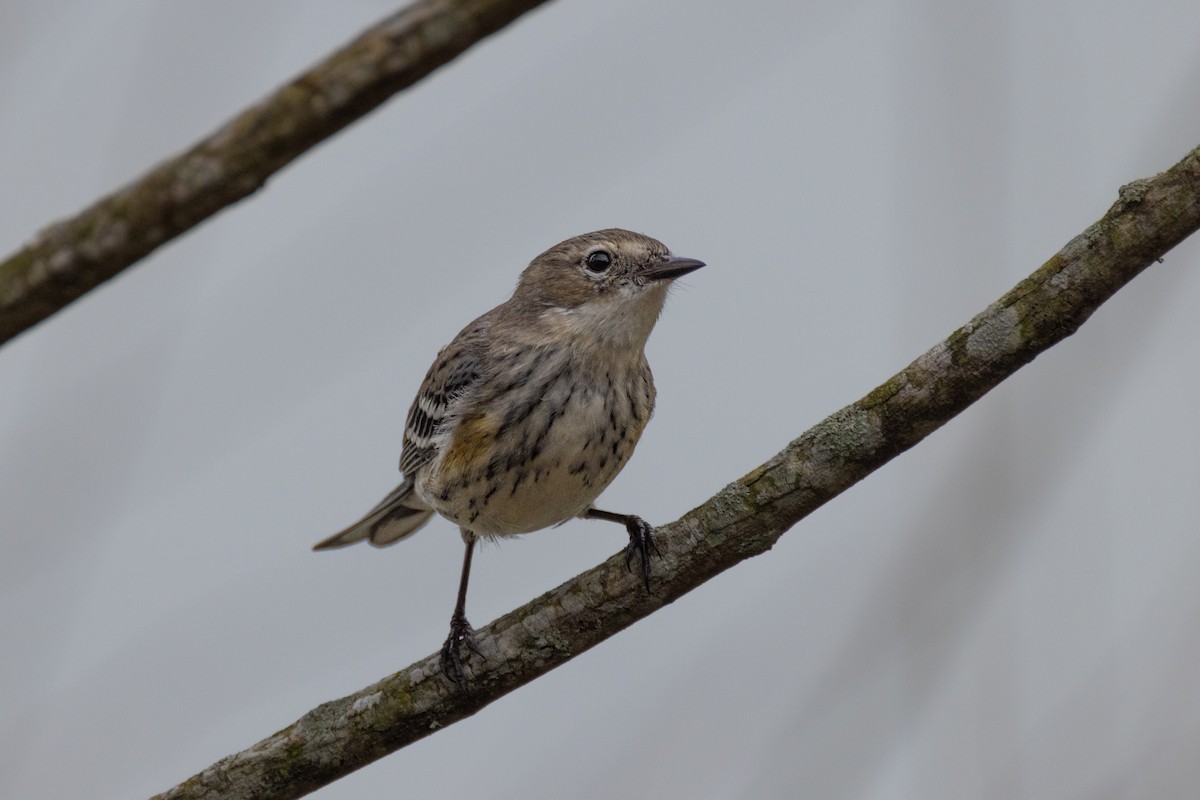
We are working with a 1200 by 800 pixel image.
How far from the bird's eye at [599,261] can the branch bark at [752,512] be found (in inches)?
105

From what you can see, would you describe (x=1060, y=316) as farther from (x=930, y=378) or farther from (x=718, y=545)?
(x=718, y=545)

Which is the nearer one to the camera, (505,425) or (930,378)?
(930,378)

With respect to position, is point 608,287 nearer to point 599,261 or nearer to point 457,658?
point 599,261

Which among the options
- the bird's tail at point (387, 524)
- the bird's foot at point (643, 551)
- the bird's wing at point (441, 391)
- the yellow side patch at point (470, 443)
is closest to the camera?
the bird's foot at point (643, 551)

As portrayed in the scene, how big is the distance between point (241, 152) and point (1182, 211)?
262cm

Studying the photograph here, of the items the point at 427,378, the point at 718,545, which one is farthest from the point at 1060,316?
the point at 427,378

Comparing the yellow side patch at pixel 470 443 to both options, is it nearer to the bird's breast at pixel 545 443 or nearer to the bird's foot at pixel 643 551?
the bird's breast at pixel 545 443

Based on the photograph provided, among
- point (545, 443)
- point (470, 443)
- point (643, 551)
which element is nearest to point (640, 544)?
point (643, 551)

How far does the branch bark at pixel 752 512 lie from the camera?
3.82 m

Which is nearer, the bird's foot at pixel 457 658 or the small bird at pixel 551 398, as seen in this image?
the bird's foot at pixel 457 658

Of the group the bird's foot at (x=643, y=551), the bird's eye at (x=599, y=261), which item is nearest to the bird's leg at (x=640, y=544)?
the bird's foot at (x=643, y=551)

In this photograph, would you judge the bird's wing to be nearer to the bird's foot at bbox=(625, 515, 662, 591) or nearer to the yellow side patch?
the yellow side patch

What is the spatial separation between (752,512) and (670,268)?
2737 mm

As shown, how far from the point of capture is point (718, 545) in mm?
4641
